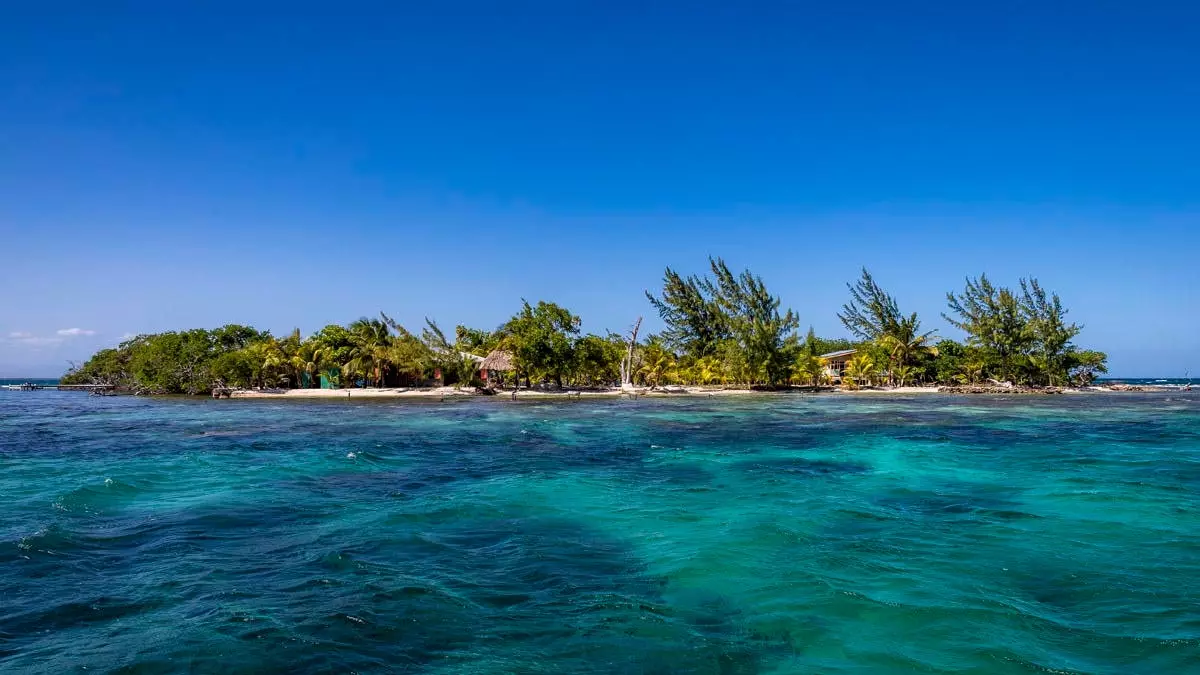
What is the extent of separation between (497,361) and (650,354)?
17.3 m

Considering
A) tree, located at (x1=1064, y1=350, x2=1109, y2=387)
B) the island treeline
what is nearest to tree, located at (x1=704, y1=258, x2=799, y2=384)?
the island treeline

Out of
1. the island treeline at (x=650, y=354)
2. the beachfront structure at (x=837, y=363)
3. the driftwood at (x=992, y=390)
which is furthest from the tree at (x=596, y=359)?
the driftwood at (x=992, y=390)

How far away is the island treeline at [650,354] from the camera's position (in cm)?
5625

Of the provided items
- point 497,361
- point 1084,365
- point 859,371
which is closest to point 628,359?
point 497,361

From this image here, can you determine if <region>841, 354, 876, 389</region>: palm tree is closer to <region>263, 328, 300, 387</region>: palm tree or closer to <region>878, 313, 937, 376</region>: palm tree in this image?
<region>878, 313, 937, 376</region>: palm tree

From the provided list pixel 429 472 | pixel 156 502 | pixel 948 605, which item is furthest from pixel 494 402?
pixel 948 605

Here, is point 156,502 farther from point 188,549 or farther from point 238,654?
point 238,654

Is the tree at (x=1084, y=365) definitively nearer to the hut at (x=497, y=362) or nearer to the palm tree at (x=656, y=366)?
the palm tree at (x=656, y=366)

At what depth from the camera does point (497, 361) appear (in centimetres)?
5775

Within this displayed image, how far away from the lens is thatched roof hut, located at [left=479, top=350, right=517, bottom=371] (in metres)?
56.7

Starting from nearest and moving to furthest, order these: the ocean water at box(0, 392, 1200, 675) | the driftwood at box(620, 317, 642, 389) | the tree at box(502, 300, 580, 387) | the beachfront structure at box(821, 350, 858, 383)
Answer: the ocean water at box(0, 392, 1200, 675) → the tree at box(502, 300, 580, 387) → the driftwood at box(620, 317, 642, 389) → the beachfront structure at box(821, 350, 858, 383)

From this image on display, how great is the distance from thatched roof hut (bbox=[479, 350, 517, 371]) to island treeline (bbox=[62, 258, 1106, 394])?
0.45 ft

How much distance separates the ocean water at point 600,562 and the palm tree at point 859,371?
4652 centimetres

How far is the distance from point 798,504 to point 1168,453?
15.0m
